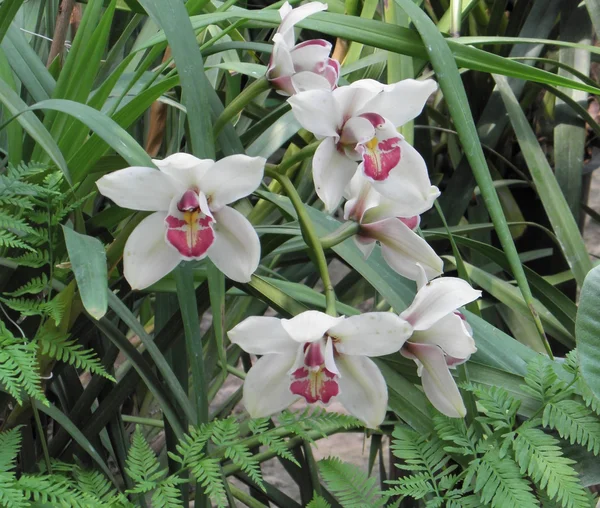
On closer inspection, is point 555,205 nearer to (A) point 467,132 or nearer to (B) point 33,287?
(A) point 467,132

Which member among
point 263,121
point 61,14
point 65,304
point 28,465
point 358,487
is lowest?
point 28,465

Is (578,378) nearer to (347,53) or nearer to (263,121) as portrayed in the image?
(263,121)

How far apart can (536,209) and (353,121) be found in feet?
3.77

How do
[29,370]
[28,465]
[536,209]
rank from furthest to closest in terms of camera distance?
[536,209] → [28,465] → [29,370]

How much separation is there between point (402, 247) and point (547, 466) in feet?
0.76

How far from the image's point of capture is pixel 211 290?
601 millimetres

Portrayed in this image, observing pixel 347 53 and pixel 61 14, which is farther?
pixel 347 53

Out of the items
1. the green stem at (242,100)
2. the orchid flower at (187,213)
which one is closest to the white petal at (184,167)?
the orchid flower at (187,213)

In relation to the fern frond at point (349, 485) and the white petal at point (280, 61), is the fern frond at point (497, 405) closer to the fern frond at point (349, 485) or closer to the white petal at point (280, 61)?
the fern frond at point (349, 485)

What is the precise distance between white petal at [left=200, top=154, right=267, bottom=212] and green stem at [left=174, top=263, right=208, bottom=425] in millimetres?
95

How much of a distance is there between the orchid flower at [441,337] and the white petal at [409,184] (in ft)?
0.24

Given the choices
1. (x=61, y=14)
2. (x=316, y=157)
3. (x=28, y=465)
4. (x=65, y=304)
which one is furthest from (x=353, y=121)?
(x=28, y=465)

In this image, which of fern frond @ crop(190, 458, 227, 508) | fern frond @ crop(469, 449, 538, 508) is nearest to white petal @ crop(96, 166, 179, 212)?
fern frond @ crop(190, 458, 227, 508)

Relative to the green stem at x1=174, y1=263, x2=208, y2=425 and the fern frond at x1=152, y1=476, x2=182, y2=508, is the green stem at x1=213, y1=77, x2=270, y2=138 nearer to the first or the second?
the green stem at x1=174, y1=263, x2=208, y2=425
